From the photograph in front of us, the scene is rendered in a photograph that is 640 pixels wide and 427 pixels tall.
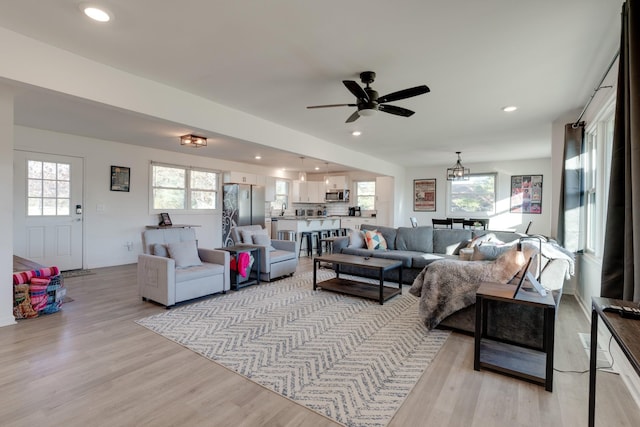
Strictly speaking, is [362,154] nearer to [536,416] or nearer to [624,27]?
[624,27]

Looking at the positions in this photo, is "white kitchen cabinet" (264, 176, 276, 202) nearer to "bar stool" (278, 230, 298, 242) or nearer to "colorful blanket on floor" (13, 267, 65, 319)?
"bar stool" (278, 230, 298, 242)

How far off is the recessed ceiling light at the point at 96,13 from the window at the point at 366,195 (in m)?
8.24

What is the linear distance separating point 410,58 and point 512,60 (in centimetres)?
89

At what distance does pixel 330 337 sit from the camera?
2896 millimetres

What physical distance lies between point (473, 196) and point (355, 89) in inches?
277

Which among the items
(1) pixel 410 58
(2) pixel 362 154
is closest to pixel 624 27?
(1) pixel 410 58

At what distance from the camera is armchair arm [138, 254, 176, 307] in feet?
11.7

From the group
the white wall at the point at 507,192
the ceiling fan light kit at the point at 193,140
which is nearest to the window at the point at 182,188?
the ceiling fan light kit at the point at 193,140

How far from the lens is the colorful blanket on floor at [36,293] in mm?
3270

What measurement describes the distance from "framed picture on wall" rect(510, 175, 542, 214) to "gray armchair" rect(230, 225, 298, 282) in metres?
6.12

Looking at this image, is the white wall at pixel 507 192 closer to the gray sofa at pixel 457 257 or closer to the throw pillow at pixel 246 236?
the gray sofa at pixel 457 257

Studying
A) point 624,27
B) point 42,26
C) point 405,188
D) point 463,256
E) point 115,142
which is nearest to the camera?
point 624,27

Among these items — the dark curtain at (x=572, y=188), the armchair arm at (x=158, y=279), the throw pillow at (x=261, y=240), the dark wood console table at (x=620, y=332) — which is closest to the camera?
the dark wood console table at (x=620, y=332)

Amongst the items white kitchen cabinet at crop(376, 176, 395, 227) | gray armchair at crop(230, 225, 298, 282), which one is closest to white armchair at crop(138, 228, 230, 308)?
gray armchair at crop(230, 225, 298, 282)
